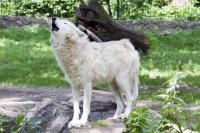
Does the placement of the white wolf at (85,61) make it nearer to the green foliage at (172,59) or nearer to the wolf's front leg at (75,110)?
the wolf's front leg at (75,110)

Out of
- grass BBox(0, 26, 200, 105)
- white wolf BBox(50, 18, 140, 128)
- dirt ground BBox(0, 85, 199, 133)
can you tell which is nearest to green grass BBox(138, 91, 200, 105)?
grass BBox(0, 26, 200, 105)

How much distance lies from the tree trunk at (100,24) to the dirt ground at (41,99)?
2.57m

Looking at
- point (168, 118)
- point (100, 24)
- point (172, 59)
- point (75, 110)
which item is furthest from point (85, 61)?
point (172, 59)

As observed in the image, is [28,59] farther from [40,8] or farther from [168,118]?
[168,118]

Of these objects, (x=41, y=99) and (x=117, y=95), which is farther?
(x=41, y=99)

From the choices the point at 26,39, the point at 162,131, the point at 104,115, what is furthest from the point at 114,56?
the point at 26,39

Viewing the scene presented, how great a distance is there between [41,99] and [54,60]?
3.53 meters

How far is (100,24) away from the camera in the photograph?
9.01 m

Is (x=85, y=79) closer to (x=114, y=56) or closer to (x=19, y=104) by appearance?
(x=114, y=56)

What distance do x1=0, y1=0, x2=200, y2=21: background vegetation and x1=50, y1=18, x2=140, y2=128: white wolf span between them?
9.62 meters

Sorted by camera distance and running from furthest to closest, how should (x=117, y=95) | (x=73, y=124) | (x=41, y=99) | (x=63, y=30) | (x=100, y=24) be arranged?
(x=100, y=24), (x=41, y=99), (x=117, y=95), (x=63, y=30), (x=73, y=124)

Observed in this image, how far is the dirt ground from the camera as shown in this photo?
3793 millimetres

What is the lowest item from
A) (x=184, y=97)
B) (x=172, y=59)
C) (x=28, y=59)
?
(x=184, y=97)

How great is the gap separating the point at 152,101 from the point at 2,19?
995 cm
